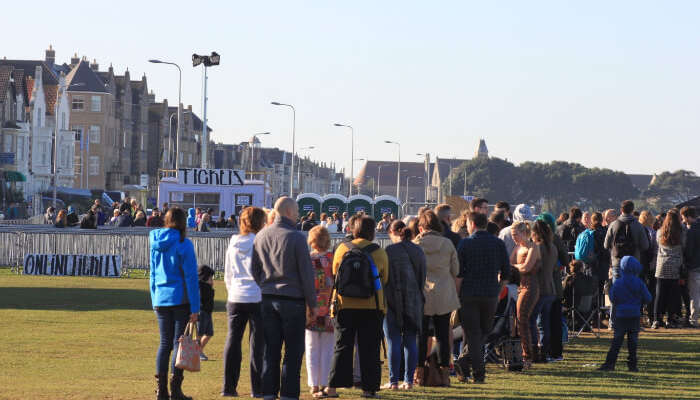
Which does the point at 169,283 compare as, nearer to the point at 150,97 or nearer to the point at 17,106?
the point at 17,106

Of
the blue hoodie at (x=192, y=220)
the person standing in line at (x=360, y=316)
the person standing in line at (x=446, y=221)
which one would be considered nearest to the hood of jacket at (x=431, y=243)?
the person standing in line at (x=446, y=221)

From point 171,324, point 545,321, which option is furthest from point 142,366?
point 545,321

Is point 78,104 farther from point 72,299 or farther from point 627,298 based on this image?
point 627,298

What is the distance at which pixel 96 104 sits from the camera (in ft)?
360

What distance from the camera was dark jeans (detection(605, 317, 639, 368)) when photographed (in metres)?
14.5

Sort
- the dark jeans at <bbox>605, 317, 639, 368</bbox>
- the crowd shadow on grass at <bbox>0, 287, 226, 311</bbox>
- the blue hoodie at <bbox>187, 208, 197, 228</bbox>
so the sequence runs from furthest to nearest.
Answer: the blue hoodie at <bbox>187, 208, 197, 228</bbox> < the crowd shadow on grass at <bbox>0, 287, 226, 311</bbox> < the dark jeans at <bbox>605, 317, 639, 368</bbox>

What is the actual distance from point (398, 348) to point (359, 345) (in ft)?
2.77

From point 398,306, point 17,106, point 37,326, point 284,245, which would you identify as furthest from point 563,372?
point 17,106

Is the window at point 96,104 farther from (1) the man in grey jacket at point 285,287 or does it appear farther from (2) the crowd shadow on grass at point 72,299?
(1) the man in grey jacket at point 285,287

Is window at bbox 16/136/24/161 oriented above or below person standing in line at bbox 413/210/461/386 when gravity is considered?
above

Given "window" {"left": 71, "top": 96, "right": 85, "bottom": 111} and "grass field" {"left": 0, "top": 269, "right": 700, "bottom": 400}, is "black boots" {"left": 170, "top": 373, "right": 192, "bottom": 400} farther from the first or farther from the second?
"window" {"left": 71, "top": 96, "right": 85, "bottom": 111}

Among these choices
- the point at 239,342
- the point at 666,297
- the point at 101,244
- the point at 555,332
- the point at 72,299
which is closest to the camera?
the point at 239,342

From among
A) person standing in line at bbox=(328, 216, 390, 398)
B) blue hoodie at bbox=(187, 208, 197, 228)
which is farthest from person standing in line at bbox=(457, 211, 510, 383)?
blue hoodie at bbox=(187, 208, 197, 228)

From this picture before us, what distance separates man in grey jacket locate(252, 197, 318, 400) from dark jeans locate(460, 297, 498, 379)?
2738 mm
